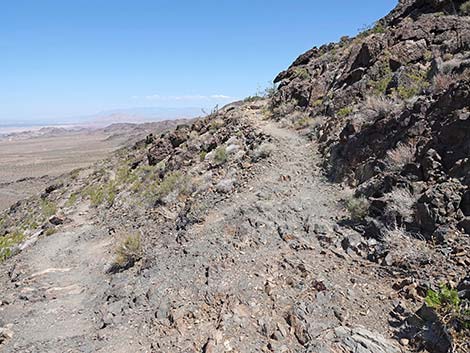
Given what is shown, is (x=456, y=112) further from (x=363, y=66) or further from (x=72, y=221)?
(x=72, y=221)

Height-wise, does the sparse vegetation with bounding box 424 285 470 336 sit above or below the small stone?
above

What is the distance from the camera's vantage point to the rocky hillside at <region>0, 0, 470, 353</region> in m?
4.99

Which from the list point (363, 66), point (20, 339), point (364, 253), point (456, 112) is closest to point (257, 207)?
point (364, 253)

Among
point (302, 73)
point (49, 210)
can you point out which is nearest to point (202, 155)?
point (302, 73)

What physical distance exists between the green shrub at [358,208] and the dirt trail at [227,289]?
0.40m

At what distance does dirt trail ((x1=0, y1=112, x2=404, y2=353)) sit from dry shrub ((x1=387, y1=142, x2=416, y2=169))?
1.27 m

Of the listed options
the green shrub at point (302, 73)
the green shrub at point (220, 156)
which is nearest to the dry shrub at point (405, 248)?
the green shrub at point (220, 156)

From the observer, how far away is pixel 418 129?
7.83m

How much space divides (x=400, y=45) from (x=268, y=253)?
379 inches

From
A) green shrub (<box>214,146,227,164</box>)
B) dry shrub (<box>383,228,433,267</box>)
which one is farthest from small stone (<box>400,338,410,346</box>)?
green shrub (<box>214,146,227,164</box>)

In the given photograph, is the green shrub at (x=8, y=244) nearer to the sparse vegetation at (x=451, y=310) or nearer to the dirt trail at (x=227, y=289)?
the dirt trail at (x=227, y=289)

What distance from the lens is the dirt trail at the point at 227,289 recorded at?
511 centimetres

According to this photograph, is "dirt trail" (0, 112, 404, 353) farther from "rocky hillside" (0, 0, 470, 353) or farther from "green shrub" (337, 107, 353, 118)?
"green shrub" (337, 107, 353, 118)

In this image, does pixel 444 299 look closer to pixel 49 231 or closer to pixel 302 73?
pixel 49 231
